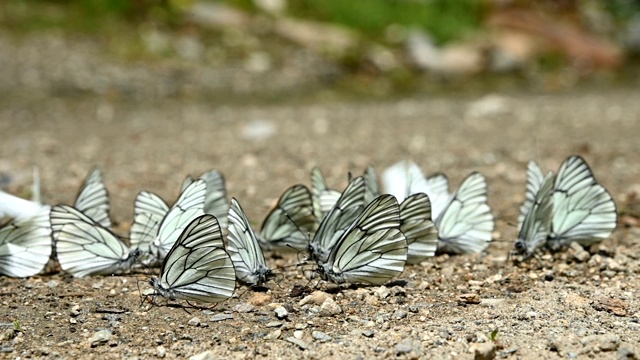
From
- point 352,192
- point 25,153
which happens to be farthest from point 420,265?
point 25,153

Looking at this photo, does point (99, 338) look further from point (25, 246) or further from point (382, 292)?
point (382, 292)

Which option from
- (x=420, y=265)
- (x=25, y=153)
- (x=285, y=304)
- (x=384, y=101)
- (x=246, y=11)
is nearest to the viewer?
(x=285, y=304)

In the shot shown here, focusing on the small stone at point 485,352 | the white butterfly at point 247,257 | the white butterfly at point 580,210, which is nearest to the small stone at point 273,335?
the white butterfly at point 247,257

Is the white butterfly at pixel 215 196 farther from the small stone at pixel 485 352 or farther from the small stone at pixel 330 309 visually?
the small stone at pixel 485 352

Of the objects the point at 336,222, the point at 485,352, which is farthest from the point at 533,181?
the point at 485,352

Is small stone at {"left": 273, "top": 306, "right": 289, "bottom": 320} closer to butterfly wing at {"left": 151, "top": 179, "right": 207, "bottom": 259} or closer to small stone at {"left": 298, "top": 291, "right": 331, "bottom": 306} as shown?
small stone at {"left": 298, "top": 291, "right": 331, "bottom": 306}

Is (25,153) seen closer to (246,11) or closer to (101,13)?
(101,13)
